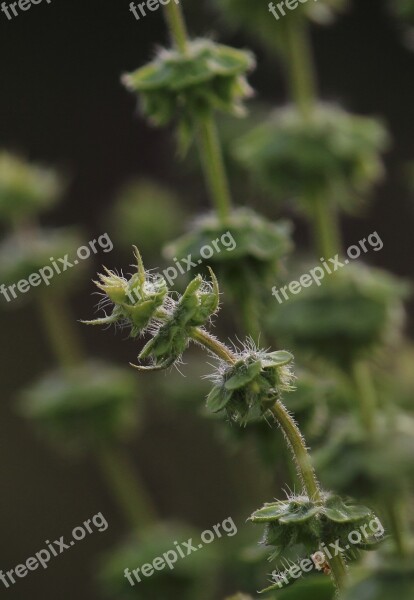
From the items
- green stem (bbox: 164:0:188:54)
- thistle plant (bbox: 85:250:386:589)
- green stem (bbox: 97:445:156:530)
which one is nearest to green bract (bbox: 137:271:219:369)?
thistle plant (bbox: 85:250:386:589)

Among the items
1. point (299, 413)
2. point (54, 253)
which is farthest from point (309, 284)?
point (54, 253)

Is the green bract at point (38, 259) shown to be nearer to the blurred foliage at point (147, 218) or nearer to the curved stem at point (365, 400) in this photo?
the blurred foliage at point (147, 218)

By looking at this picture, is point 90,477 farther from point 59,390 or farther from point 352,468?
point 352,468

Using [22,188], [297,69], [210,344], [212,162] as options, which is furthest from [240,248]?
[22,188]

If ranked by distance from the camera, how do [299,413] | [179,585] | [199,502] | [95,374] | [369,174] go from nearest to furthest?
[299,413] < [369,174] < [179,585] < [95,374] < [199,502]

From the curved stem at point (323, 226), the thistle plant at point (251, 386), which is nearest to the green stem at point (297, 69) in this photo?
the curved stem at point (323, 226)

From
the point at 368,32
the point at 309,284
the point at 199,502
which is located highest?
the point at 368,32
